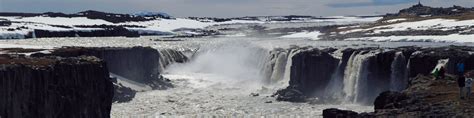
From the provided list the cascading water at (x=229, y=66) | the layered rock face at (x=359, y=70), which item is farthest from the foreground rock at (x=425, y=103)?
the cascading water at (x=229, y=66)

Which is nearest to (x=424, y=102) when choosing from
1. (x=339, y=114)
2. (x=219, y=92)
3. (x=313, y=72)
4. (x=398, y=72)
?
(x=339, y=114)

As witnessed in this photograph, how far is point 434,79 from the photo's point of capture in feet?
136

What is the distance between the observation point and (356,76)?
6719 cm

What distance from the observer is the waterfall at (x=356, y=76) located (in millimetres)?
65625

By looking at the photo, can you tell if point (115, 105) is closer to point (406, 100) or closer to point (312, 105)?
point (312, 105)

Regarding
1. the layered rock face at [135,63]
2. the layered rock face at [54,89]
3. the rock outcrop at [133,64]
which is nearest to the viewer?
the layered rock face at [54,89]

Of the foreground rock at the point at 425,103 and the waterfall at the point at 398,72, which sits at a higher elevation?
the foreground rock at the point at 425,103

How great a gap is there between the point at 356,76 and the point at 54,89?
3208cm

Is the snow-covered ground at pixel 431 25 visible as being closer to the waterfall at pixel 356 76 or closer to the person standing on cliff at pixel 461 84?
the waterfall at pixel 356 76

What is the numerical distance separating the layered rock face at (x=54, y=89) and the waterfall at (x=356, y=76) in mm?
23352

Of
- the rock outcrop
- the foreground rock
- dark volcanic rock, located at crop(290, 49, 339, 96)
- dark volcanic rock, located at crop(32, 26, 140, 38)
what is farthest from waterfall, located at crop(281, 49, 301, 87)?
dark volcanic rock, located at crop(32, 26, 140, 38)

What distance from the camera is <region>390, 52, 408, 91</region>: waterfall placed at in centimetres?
6200

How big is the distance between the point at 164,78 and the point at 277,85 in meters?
14.2

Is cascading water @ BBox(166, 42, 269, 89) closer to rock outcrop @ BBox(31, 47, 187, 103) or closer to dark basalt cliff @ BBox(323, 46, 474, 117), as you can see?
rock outcrop @ BBox(31, 47, 187, 103)
